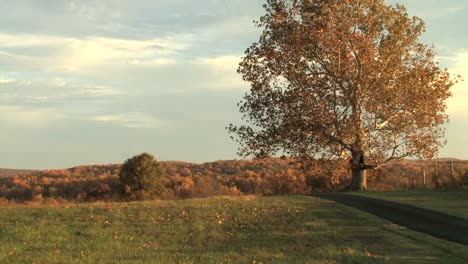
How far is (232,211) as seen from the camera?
750 inches

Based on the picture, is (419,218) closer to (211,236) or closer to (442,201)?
(442,201)

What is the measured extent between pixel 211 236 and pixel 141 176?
852 inches

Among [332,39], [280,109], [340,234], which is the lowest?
[340,234]

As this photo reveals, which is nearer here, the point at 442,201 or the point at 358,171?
the point at 442,201

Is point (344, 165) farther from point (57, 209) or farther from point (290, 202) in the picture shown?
point (57, 209)

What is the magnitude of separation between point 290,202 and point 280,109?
8.94 metres

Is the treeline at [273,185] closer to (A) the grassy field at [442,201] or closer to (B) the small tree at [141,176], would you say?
(B) the small tree at [141,176]

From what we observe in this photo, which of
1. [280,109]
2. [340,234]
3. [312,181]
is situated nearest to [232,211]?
[340,234]

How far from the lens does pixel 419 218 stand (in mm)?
17297

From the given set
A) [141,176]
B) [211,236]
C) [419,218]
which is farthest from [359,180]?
[211,236]

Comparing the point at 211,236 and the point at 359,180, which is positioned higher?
the point at 359,180

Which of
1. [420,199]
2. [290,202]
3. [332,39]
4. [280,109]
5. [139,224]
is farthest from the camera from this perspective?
[280,109]

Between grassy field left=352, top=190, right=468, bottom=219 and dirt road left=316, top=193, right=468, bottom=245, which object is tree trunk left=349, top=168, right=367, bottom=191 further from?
dirt road left=316, top=193, right=468, bottom=245

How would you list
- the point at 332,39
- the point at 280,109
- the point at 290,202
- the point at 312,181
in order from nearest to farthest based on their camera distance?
the point at 290,202
the point at 332,39
the point at 280,109
the point at 312,181
